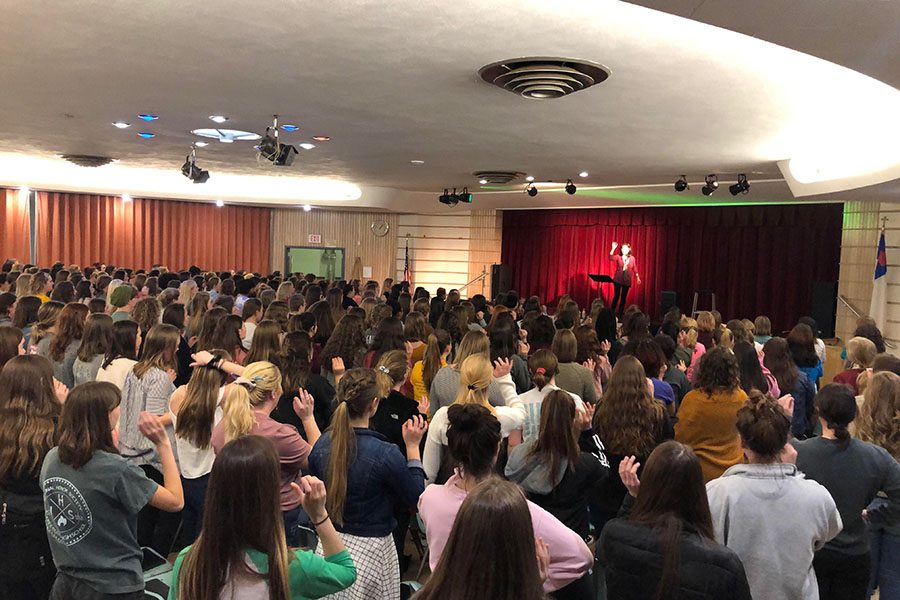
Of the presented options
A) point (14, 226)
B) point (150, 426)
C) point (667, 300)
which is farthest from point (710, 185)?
point (14, 226)

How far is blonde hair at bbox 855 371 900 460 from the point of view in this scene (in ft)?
11.5

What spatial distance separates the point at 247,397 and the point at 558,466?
146 centimetres

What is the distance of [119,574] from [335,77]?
15.6ft

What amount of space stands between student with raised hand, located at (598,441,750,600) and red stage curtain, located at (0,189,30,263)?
17726 mm

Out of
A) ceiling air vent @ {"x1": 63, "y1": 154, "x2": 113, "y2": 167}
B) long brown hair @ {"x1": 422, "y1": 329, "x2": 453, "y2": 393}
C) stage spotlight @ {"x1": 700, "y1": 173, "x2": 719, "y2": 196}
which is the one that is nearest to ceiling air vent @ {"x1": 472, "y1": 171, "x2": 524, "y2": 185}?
stage spotlight @ {"x1": 700, "y1": 173, "x2": 719, "y2": 196}

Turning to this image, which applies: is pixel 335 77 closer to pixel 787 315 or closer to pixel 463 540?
pixel 463 540

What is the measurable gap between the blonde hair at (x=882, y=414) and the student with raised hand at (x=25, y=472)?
3713mm

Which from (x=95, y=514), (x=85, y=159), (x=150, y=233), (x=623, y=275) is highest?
(x=85, y=159)

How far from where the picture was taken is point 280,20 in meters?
4.88

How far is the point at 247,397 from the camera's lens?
3328 mm

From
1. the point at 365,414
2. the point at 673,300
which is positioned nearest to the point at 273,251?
the point at 673,300

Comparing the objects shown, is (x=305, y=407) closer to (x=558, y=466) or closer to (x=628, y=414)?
(x=558, y=466)

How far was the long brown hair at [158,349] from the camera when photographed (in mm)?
4211

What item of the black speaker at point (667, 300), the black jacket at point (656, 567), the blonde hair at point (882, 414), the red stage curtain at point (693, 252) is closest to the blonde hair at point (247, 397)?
the black jacket at point (656, 567)
